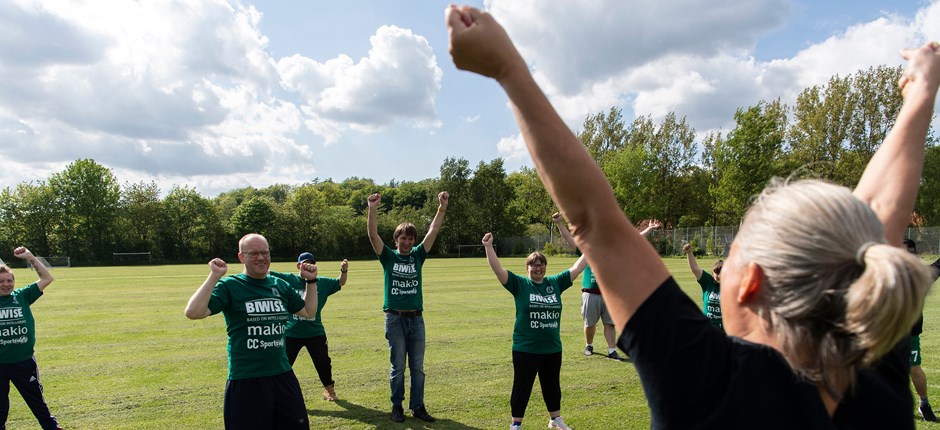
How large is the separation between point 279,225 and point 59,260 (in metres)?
24.9

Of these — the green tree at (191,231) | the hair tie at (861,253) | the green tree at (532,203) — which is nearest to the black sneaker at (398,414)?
the hair tie at (861,253)

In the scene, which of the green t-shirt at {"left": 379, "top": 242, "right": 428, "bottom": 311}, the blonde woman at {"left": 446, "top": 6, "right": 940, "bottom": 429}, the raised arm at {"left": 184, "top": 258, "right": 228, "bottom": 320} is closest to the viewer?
the blonde woman at {"left": 446, "top": 6, "right": 940, "bottom": 429}

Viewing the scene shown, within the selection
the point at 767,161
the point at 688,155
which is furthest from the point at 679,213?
the point at 767,161

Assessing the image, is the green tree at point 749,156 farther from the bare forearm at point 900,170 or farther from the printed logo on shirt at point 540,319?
the bare forearm at point 900,170

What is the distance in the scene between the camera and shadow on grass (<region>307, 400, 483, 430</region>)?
7245 mm

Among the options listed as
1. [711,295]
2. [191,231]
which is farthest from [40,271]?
[191,231]

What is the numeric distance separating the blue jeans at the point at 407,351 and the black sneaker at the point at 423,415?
0.17ft

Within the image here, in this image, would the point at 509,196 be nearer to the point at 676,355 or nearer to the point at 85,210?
the point at 85,210

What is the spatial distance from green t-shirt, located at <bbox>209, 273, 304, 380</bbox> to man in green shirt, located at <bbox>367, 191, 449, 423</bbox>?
2.40m

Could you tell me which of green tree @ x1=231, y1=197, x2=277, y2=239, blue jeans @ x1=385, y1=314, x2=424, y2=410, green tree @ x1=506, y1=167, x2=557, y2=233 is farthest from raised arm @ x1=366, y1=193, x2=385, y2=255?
green tree @ x1=231, y1=197, x2=277, y2=239

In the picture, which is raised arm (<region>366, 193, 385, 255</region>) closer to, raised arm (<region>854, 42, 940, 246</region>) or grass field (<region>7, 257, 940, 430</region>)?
grass field (<region>7, 257, 940, 430</region>)

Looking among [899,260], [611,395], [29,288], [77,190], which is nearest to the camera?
[899,260]

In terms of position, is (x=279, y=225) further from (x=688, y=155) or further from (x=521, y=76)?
(x=521, y=76)

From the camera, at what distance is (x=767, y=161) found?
1857 inches
